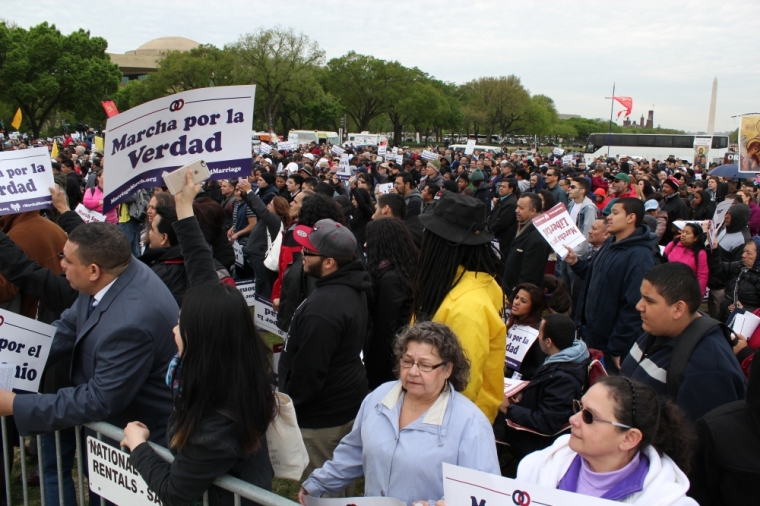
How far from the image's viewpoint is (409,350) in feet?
8.30

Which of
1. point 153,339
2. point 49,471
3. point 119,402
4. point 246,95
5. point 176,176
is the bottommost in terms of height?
point 49,471

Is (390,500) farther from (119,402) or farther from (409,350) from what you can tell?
(119,402)

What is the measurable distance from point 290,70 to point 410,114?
66.4 feet

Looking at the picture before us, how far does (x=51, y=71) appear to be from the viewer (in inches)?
2140

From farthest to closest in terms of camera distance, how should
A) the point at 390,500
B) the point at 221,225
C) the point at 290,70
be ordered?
the point at 290,70 < the point at 221,225 < the point at 390,500

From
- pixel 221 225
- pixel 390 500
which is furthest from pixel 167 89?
pixel 390 500

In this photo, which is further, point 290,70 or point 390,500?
point 290,70

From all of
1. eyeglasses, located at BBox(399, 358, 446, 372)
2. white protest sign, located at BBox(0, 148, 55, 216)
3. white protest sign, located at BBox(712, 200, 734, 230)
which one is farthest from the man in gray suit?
white protest sign, located at BBox(712, 200, 734, 230)

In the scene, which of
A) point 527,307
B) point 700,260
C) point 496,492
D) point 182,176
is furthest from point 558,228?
point 496,492

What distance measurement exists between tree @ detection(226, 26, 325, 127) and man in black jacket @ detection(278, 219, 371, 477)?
64.5 meters

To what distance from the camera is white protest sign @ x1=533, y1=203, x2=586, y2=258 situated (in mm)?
6020

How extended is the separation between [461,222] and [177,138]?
1886 millimetres

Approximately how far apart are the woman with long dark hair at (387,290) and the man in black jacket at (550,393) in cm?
90

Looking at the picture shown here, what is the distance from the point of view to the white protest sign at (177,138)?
3.59 meters
